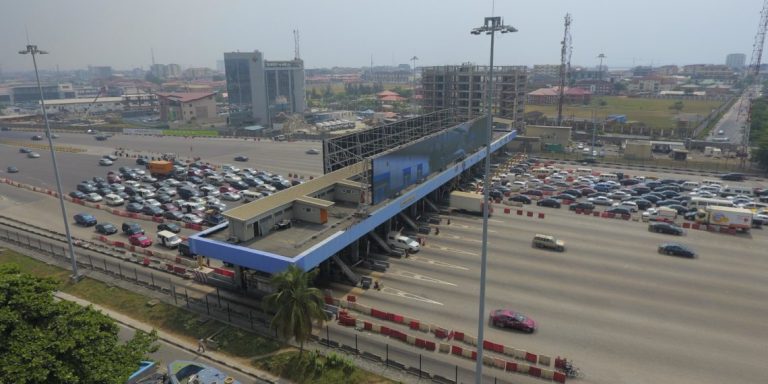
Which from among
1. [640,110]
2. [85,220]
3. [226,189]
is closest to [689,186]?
[226,189]

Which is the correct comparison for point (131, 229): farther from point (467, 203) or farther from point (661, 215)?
point (661, 215)

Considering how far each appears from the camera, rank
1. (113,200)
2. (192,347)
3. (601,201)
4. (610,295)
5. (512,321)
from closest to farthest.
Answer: (192,347)
(512,321)
(610,295)
(601,201)
(113,200)

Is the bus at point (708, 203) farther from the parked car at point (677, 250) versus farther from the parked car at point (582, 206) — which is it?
the parked car at point (677, 250)

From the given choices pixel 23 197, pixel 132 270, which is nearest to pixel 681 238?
pixel 132 270

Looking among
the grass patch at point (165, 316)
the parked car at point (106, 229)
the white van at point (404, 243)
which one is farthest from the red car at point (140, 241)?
the white van at point (404, 243)

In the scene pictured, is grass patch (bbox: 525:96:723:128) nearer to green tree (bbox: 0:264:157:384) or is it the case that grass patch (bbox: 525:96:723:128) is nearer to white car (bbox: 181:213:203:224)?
white car (bbox: 181:213:203:224)

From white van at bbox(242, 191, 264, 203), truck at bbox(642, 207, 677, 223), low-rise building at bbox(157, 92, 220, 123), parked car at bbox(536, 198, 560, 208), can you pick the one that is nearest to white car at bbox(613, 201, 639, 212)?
truck at bbox(642, 207, 677, 223)
